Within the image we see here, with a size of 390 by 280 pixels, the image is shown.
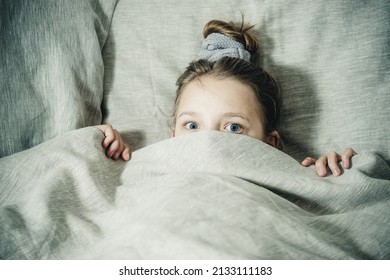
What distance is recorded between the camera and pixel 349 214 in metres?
0.48

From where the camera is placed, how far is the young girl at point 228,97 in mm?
646

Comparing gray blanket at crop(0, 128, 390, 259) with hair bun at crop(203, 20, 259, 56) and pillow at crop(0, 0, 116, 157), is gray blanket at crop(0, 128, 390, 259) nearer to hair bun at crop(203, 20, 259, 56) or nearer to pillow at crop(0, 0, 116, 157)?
pillow at crop(0, 0, 116, 157)

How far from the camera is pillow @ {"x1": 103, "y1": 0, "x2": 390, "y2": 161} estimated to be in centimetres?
71

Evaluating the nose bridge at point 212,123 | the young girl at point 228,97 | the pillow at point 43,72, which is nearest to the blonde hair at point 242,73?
the young girl at point 228,97

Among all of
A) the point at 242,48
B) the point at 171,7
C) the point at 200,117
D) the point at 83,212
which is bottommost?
the point at 83,212

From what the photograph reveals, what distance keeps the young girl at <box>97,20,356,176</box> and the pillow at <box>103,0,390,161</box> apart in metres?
0.06

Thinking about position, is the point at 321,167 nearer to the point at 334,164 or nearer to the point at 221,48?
the point at 334,164

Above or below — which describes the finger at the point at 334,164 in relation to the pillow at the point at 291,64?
below

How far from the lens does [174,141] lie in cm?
56

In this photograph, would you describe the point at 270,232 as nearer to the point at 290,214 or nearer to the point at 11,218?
the point at 290,214

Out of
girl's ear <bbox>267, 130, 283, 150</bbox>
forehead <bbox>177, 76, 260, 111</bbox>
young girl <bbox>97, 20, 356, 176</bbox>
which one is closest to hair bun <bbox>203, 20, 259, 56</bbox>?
young girl <bbox>97, 20, 356, 176</bbox>

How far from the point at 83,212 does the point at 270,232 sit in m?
0.34

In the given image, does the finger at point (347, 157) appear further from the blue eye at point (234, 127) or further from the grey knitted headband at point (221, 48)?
the grey knitted headband at point (221, 48)

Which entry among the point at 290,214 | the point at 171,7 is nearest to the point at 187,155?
the point at 290,214
